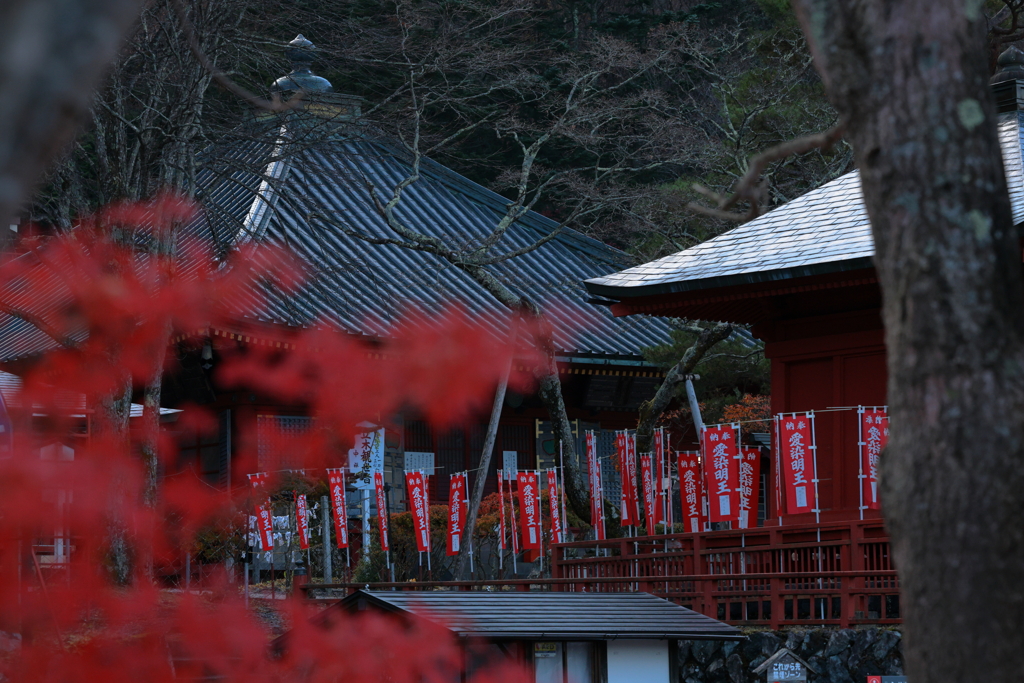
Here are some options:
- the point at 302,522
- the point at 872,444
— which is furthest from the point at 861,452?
the point at 302,522

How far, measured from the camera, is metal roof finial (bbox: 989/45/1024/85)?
13297 mm

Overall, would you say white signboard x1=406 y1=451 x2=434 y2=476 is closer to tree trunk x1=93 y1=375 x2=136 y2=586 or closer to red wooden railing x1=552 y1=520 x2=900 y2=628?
tree trunk x1=93 y1=375 x2=136 y2=586

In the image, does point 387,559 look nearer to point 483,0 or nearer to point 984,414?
point 483,0

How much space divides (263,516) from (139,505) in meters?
3.19

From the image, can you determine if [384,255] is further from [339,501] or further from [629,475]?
[629,475]

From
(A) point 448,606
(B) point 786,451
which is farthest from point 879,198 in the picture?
(B) point 786,451

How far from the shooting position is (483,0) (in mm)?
21422

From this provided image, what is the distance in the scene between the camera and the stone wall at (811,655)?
9648mm

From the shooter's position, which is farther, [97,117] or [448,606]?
[97,117]

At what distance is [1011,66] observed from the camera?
1347cm

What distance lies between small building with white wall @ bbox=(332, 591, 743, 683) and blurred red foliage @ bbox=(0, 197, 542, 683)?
16 cm

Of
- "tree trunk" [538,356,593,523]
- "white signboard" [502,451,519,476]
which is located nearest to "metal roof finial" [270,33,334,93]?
"tree trunk" [538,356,593,523]

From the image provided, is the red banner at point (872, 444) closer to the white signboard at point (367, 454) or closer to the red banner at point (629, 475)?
the red banner at point (629, 475)

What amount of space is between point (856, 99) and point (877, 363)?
8802 mm
